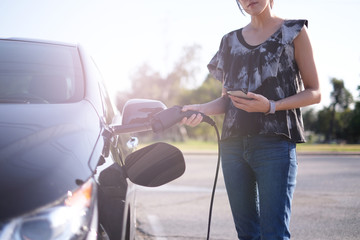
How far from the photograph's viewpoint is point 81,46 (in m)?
2.59

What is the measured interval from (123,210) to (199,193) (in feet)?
18.5

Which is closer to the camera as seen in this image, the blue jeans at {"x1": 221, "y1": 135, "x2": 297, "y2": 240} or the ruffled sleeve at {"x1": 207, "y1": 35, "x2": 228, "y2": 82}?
the blue jeans at {"x1": 221, "y1": 135, "x2": 297, "y2": 240}

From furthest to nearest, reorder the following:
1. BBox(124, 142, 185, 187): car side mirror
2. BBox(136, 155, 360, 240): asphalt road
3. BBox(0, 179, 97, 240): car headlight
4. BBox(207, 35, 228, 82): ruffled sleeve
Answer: BBox(136, 155, 360, 240): asphalt road → BBox(207, 35, 228, 82): ruffled sleeve → BBox(124, 142, 185, 187): car side mirror → BBox(0, 179, 97, 240): car headlight

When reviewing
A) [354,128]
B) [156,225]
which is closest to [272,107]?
[156,225]

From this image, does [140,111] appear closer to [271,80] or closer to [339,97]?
[271,80]

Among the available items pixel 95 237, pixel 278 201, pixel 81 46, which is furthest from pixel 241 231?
pixel 81 46

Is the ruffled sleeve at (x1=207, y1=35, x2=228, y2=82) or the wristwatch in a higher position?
the ruffled sleeve at (x1=207, y1=35, x2=228, y2=82)

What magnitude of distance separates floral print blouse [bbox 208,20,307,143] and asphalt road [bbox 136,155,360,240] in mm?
2286

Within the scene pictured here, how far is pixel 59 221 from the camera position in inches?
44.1

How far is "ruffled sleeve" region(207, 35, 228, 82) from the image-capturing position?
86.4 inches

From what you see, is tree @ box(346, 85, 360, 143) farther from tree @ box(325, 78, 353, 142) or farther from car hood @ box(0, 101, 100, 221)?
car hood @ box(0, 101, 100, 221)

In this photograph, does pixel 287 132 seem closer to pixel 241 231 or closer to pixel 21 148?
pixel 241 231

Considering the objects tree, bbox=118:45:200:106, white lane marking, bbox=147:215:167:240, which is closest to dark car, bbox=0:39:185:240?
white lane marking, bbox=147:215:167:240

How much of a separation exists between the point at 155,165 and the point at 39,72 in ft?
3.69
